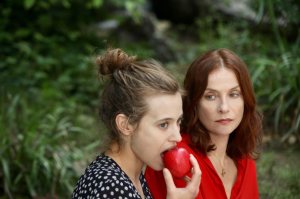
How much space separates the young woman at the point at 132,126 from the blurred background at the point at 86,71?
32cm

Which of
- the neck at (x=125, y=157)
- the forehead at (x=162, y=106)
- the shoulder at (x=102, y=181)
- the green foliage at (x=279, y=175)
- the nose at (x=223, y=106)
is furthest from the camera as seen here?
the green foliage at (x=279, y=175)

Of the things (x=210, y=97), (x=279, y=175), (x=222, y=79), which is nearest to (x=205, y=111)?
(x=210, y=97)

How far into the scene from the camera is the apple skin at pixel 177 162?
9.08 ft

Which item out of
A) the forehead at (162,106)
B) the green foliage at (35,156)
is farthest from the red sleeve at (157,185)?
the green foliage at (35,156)

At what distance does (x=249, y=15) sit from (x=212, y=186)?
5985 mm

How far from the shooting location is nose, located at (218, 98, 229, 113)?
10.4ft

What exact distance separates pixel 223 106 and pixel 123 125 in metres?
0.67

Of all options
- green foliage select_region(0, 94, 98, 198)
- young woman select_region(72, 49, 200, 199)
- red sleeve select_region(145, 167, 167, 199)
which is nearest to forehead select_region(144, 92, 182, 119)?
young woman select_region(72, 49, 200, 199)

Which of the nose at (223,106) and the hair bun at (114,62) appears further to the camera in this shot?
the nose at (223,106)

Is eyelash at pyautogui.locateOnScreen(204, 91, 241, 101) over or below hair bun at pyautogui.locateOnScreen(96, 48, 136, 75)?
below

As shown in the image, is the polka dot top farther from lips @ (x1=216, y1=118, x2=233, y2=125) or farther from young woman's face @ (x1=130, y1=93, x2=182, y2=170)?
lips @ (x1=216, y1=118, x2=233, y2=125)

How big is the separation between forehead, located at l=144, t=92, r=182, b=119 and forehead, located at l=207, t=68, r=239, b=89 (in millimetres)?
480

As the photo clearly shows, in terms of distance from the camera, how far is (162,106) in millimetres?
2752

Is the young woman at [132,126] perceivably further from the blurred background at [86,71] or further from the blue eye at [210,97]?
the blue eye at [210,97]
